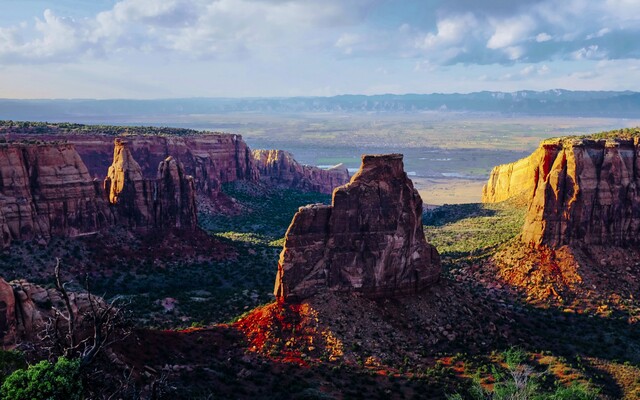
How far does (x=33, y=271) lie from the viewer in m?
65.1

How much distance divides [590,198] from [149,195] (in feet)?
170

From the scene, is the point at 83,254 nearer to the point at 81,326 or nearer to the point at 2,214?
the point at 2,214

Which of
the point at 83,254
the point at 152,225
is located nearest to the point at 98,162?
the point at 152,225

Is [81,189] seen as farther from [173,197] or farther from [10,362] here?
[10,362]

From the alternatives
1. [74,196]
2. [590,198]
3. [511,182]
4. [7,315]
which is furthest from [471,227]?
[7,315]

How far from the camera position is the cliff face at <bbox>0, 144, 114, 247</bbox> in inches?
2680

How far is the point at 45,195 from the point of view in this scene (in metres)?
70.7

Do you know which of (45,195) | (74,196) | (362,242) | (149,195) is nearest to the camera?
(362,242)

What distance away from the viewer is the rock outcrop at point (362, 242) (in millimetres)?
49375

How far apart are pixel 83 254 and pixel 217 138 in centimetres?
6509

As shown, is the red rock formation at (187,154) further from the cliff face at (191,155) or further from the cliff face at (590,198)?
the cliff face at (590,198)

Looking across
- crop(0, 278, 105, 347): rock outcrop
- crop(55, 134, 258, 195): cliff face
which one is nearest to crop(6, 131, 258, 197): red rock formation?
crop(55, 134, 258, 195): cliff face

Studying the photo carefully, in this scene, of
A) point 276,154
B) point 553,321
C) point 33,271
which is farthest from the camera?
point 276,154

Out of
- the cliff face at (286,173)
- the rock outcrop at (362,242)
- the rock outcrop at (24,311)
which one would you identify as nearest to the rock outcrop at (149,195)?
the rock outcrop at (362,242)
